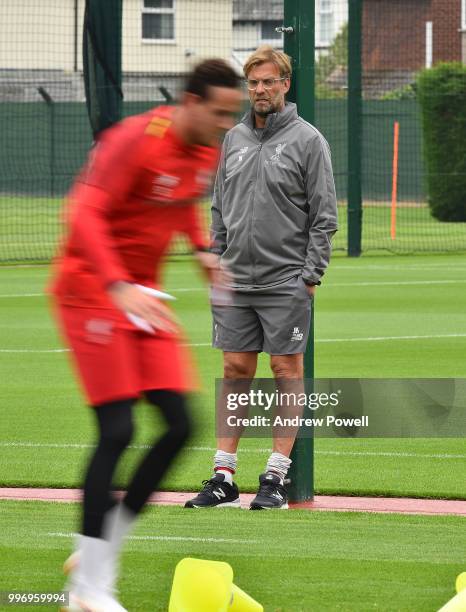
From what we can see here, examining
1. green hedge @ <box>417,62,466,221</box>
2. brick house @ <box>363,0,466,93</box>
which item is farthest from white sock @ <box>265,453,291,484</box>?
brick house @ <box>363,0,466,93</box>

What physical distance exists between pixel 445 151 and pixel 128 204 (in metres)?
29.0

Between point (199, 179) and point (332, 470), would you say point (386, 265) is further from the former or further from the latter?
point (199, 179)

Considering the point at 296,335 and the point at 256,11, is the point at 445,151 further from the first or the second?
the point at 256,11

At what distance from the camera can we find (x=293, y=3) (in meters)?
7.92

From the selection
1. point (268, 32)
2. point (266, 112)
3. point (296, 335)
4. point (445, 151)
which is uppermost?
point (268, 32)

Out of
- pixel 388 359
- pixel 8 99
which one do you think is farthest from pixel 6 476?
pixel 8 99

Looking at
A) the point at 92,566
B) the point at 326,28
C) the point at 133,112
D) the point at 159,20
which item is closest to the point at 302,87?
the point at 92,566

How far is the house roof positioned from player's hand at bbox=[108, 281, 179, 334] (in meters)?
52.1

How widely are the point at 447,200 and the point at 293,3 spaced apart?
1019 inches

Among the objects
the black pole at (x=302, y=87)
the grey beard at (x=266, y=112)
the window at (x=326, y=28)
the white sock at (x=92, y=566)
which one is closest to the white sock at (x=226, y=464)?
the black pole at (x=302, y=87)

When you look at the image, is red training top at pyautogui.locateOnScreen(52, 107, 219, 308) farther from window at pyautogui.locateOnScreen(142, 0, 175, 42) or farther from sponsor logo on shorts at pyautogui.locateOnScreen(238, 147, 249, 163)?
window at pyautogui.locateOnScreen(142, 0, 175, 42)

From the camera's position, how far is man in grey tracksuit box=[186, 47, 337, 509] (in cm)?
776

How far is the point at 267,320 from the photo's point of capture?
7883 millimetres

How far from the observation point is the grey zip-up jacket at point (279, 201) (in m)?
7.76
